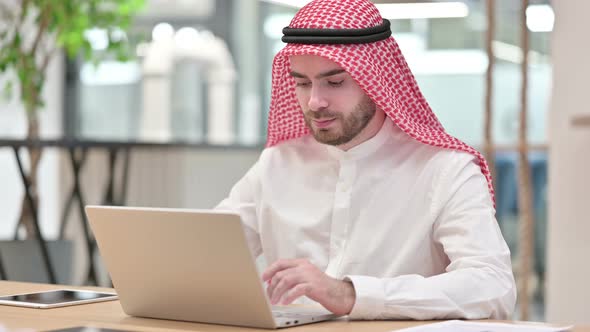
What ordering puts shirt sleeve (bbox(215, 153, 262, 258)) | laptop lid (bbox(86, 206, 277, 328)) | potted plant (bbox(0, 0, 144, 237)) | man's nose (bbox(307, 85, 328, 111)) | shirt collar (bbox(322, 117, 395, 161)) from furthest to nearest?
potted plant (bbox(0, 0, 144, 237))
shirt sleeve (bbox(215, 153, 262, 258))
shirt collar (bbox(322, 117, 395, 161))
man's nose (bbox(307, 85, 328, 111))
laptop lid (bbox(86, 206, 277, 328))

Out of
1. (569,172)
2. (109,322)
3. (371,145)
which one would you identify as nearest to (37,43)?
(569,172)

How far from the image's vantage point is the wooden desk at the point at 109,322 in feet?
6.02

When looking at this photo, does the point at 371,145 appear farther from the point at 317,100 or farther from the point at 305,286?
the point at 305,286

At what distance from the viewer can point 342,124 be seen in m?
2.42

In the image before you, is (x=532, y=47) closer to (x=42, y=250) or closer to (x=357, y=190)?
(x=42, y=250)

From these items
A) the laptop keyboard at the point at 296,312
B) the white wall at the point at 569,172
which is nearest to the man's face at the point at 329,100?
the laptop keyboard at the point at 296,312

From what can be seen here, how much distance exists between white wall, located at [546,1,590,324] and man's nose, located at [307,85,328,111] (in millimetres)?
1905

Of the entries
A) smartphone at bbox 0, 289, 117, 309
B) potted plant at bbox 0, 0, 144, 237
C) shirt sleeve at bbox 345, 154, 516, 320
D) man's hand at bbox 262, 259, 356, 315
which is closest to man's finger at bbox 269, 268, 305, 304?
man's hand at bbox 262, 259, 356, 315

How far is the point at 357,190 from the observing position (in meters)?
2.48

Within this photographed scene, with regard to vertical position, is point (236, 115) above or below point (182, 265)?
below

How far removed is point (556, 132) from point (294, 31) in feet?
6.40

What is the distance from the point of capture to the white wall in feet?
13.1

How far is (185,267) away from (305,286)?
21 centimetres

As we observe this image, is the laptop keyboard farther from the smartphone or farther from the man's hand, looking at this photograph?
the smartphone
